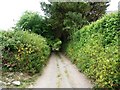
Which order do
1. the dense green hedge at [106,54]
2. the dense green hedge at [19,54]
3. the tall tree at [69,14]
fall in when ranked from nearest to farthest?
A: the dense green hedge at [106,54] → the dense green hedge at [19,54] → the tall tree at [69,14]

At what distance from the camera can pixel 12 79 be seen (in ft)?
26.0

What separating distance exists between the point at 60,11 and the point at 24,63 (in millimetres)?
12481

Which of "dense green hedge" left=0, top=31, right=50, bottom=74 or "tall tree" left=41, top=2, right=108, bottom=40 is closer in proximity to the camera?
"dense green hedge" left=0, top=31, right=50, bottom=74

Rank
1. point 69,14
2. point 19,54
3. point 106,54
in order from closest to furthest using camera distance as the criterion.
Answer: point 106,54 < point 19,54 < point 69,14

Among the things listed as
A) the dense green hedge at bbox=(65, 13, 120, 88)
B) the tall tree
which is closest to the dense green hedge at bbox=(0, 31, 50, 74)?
the dense green hedge at bbox=(65, 13, 120, 88)

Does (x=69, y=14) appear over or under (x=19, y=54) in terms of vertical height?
over

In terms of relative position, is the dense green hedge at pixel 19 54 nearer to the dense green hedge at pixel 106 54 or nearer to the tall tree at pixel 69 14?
the dense green hedge at pixel 106 54

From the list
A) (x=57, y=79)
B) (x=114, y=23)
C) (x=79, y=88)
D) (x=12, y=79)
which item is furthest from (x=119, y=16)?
(x=12, y=79)

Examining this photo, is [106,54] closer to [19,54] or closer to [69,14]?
[19,54]

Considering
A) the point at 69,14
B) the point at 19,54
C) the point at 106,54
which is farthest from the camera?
the point at 69,14

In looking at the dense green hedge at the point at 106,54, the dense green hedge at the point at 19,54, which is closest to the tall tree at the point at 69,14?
the dense green hedge at the point at 19,54

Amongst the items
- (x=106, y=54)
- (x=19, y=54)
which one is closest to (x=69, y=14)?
(x=19, y=54)

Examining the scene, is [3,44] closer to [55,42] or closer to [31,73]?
[31,73]

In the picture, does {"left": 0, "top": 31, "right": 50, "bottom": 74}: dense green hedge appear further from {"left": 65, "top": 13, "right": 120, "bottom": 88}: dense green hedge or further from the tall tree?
the tall tree
